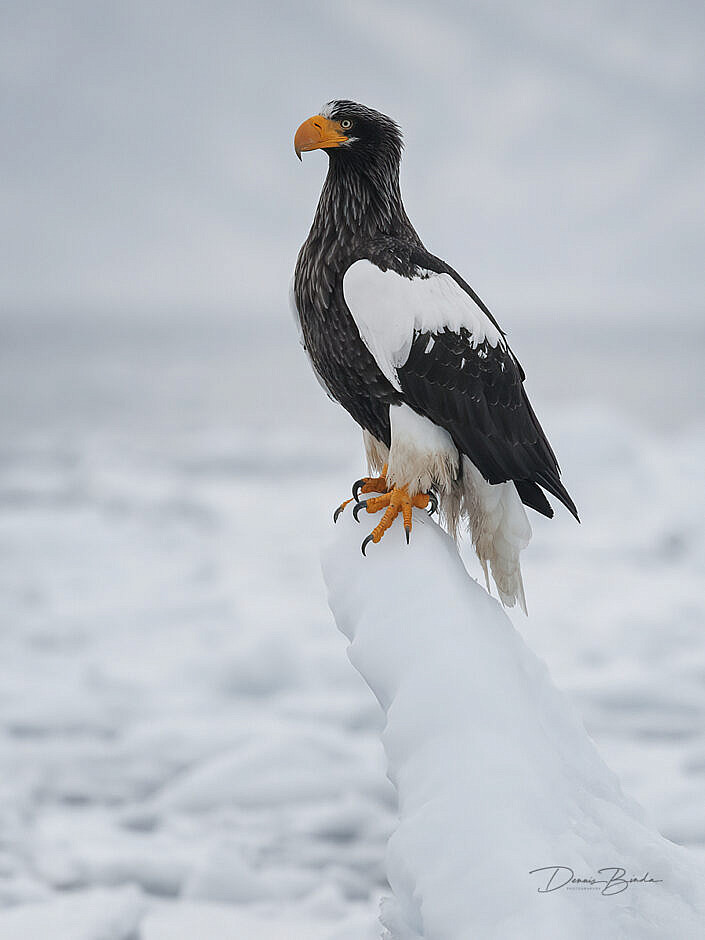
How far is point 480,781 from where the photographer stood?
2.96 metres

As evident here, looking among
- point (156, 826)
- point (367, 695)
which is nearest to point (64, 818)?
point (156, 826)

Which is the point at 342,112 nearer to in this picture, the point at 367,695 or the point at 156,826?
the point at 156,826

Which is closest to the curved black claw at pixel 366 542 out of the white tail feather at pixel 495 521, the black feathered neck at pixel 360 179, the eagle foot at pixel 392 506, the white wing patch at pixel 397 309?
the eagle foot at pixel 392 506

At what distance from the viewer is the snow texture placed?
9.20 ft

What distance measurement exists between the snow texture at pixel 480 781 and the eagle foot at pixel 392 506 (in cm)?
7

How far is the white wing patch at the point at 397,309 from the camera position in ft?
11.2

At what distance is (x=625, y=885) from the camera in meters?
2.93

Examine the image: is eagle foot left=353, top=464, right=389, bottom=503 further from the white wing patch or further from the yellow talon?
the white wing patch

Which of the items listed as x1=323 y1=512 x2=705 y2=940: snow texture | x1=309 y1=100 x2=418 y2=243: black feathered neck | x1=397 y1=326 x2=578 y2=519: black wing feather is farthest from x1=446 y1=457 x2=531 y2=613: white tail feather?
x1=309 y1=100 x2=418 y2=243: black feathered neck

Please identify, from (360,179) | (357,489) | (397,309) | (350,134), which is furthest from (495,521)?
(350,134)

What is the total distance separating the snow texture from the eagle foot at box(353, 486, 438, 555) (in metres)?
0.07

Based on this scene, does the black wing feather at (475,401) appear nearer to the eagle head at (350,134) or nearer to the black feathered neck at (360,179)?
the black feathered neck at (360,179)

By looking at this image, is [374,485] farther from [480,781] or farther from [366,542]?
[480,781]

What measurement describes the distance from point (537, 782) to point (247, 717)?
13356mm
